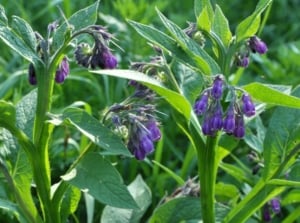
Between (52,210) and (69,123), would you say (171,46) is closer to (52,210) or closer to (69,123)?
(69,123)

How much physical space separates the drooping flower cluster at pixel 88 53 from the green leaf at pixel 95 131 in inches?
7.3

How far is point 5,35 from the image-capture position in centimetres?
204

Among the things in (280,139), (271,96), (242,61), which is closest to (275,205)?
(280,139)

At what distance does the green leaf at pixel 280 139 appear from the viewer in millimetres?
2311

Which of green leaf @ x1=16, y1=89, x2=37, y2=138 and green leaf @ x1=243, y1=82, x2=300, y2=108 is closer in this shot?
green leaf @ x1=243, y1=82, x2=300, y2=108

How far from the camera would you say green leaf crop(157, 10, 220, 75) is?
1994 mm

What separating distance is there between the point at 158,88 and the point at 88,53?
0.35m

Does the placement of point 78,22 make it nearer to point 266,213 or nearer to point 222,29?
point 222,29

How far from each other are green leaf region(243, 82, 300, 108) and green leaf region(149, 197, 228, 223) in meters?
0.50

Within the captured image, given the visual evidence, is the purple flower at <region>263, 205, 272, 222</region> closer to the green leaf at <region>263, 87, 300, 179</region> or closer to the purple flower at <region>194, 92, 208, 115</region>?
the green leaf at <region>263, 87, 300, 179</region>

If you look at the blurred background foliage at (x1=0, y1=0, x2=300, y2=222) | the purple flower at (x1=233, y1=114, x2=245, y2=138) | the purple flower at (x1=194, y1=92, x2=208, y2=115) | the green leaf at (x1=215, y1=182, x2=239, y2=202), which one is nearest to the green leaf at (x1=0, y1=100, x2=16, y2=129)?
the purple flower at (x1=194, y1=92, x2=208, y2=115)

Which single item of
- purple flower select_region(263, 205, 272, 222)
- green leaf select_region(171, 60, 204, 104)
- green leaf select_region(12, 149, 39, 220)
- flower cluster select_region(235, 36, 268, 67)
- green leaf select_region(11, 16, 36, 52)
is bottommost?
purple flower select_region(263, 205, 272, 222)

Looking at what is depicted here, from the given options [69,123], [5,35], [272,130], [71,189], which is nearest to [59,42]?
[5,35]

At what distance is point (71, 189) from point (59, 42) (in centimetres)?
48
